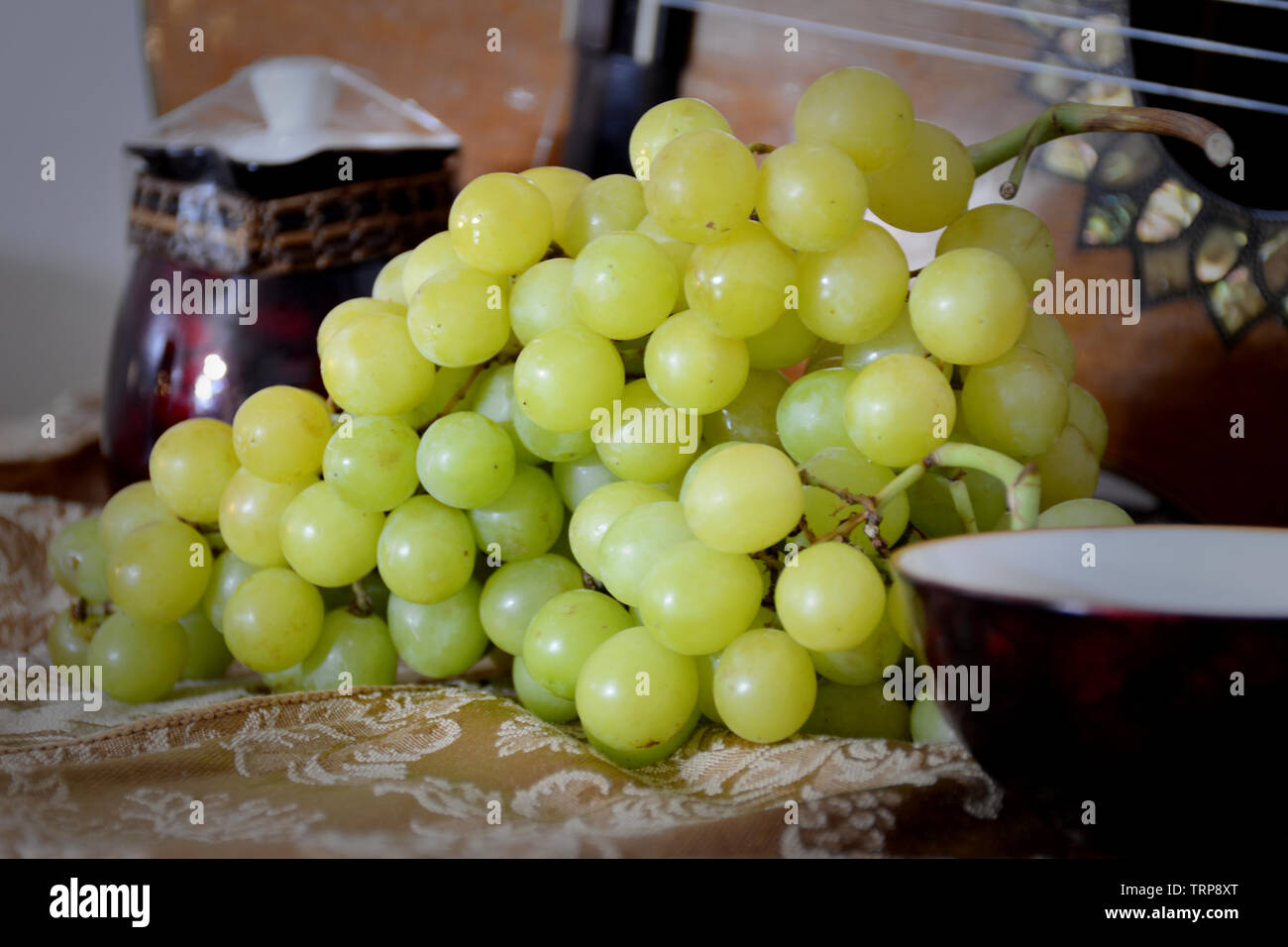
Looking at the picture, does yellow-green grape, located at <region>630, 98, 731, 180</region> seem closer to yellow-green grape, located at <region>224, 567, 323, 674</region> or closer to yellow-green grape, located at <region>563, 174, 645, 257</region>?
yellow-green grape, located at <region>563, 174, 645, 257</region>

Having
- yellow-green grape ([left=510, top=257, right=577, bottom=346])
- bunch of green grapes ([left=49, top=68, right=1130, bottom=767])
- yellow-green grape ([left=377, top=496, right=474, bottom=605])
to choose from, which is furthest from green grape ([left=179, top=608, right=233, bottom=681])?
yellow-green grape ([left=510, top=257, right=577, bottom=346])

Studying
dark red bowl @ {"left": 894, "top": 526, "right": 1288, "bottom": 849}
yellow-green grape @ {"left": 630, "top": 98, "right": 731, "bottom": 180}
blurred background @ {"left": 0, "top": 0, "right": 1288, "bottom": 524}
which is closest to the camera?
dark red bowl @ {"left": 894, "top": 526, "right": 1288, "bottom": 849}

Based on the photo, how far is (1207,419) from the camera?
0.86m

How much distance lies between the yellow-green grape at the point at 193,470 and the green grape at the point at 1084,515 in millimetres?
405

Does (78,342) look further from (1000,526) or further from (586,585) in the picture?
(1000,526)

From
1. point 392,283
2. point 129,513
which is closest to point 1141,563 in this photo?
point 392,283

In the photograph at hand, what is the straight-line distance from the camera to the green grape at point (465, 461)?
17.9 inches

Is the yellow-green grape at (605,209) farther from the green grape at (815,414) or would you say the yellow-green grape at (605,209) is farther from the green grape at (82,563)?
the green grape at (82,563)

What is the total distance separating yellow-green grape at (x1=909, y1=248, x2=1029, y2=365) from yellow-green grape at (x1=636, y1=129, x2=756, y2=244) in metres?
0.08

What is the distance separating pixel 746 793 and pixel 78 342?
1333 millimetres

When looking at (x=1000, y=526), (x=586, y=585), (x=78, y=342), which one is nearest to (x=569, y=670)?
(x=586, y=585)

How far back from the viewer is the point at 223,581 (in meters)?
0.55

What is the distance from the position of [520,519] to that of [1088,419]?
28cm

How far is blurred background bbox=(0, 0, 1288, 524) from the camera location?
0.83m
